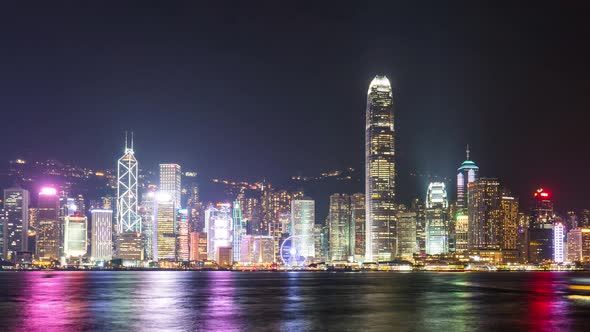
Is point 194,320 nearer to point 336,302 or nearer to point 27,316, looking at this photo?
point 27,316

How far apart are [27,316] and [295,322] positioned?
23.3 m

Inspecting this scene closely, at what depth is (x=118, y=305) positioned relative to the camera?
81.9 m

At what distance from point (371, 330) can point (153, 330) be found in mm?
16045

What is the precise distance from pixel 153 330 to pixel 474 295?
187 feet

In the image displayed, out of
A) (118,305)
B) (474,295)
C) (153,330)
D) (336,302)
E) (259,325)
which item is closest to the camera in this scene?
(153,330)

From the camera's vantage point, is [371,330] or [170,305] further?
[170,305]

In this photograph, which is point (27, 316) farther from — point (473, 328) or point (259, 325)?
point (473, 328)

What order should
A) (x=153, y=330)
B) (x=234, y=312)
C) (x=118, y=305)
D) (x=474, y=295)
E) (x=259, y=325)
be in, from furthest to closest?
(x=474, y=295), (x=118, y=305), (x=234, y=312), (x=259, y=325), (x=153, y=330)

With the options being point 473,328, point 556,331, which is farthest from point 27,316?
point 556,331

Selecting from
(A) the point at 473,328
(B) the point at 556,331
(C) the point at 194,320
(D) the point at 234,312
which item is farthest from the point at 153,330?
(B) the point at 556,331

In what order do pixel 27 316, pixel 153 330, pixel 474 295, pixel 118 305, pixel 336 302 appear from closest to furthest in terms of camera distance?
1. pixel 153 330
2. pixel 27 316
3. pixel 118 305
4. pixel 336 302
5. pixel 474 295

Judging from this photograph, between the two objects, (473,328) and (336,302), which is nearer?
(473,328)

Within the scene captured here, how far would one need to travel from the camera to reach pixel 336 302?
88.6 metres

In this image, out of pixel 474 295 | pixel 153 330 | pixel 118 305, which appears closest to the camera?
pixel 153 330
